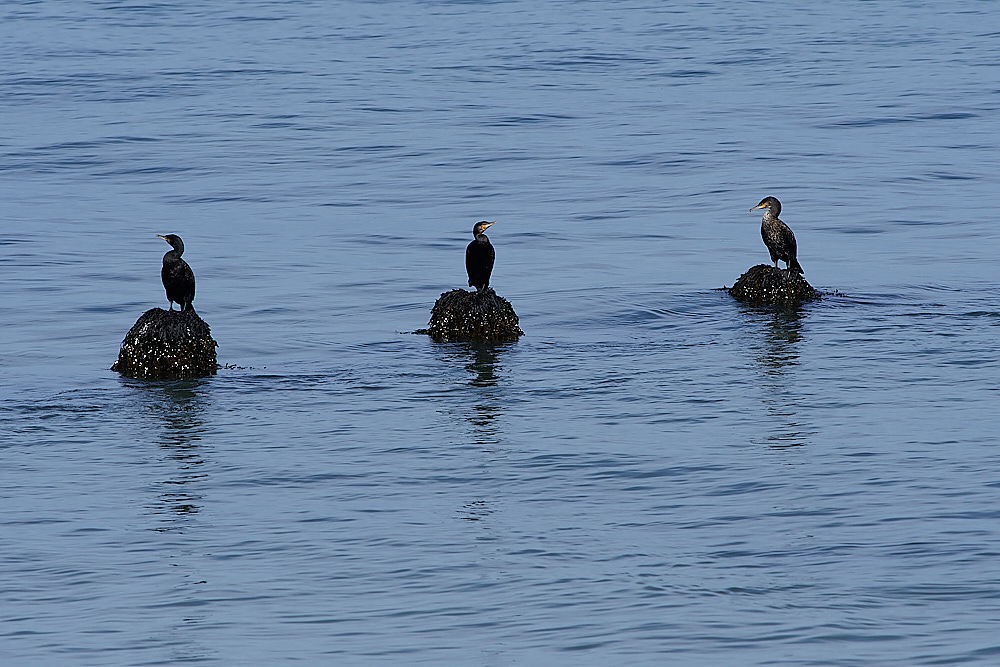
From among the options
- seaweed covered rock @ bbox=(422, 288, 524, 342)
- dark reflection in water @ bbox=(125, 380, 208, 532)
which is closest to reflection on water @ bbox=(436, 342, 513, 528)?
seaweed covered rock @ bbox=(422, 288, 524, 342)

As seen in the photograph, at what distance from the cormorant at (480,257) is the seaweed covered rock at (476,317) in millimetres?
266

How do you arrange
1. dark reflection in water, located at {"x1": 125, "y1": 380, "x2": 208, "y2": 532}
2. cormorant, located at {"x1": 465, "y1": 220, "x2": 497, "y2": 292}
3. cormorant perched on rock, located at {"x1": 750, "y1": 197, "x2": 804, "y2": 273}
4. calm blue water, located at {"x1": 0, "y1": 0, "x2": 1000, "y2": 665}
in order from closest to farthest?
1. calm blue water, located at {"x1": 0, "y1": 0, "x2": 1000, "y2": 665}
2. dark reflection in water, located at {"x1": 125, "y1": 380, "x2": 208, "y2": 532}
3. cormorant, located at {"x1": 465, "y1": 220, "x2": 497, "y2": 292}
4. cormorant perched on rock, located at {"x1": 750, "y1": 197, "x2": 804, "y2": 273}

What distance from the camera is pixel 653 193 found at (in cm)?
3159

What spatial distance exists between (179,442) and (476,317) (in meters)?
4.89

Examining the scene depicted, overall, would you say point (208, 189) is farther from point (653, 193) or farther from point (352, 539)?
point (352, 539)

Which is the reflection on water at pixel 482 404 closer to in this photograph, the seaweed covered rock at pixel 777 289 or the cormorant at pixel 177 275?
the cormorant at pixel 177 275

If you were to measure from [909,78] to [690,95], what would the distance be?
8341mm

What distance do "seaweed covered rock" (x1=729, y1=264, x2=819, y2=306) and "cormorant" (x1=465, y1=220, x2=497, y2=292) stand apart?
437 centimetres

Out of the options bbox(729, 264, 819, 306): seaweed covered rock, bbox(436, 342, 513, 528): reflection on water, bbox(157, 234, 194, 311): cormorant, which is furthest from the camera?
bbox(729, 264, 819, 306): seaweed covered rock

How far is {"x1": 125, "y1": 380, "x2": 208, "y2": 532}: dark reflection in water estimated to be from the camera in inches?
432

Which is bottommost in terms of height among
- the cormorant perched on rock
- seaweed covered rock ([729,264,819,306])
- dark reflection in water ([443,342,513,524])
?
dark reflection in water ([443,342,513,524])

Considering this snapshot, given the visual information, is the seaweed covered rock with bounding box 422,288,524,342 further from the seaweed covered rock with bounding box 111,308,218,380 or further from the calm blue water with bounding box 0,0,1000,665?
the seaweed covered rock with bounding box 111,308,218,380

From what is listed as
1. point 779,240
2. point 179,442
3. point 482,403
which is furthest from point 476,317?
point 179,442

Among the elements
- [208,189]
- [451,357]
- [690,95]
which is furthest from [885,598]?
[690,95]
